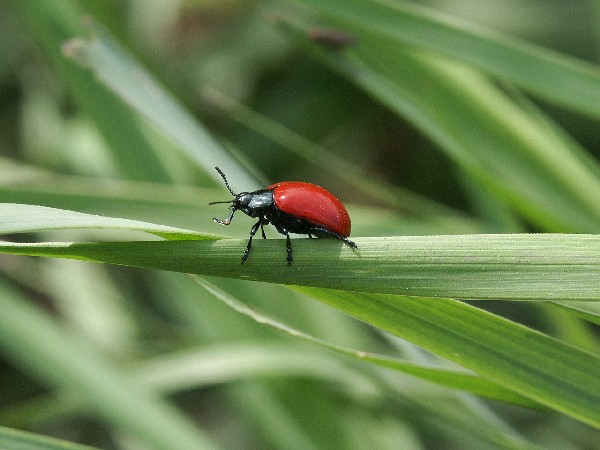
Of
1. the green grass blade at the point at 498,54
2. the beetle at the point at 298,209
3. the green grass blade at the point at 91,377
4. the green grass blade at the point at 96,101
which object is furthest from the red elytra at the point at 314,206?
the green grass blade at the point at 91,377

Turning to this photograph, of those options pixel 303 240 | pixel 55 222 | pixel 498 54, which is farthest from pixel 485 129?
pixel 55 222

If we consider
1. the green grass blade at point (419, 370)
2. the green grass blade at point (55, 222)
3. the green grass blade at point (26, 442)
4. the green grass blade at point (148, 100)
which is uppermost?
the green grass blade at point (148, 100)

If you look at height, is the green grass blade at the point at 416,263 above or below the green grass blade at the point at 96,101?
below

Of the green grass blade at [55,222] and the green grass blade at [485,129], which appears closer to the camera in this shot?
the green grass blade at [55,222]

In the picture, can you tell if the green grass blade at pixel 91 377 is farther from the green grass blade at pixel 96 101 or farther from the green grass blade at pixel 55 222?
the green grass blade at pixel 55 222

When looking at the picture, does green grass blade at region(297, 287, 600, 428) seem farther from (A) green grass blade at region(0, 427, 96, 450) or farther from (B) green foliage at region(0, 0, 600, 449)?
(A) green grass blade at region(0, 427, 96, 450)

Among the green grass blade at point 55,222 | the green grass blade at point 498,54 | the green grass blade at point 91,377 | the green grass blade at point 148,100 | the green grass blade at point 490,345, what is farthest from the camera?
the green grass blade at point 91,377

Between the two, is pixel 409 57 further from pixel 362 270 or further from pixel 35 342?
pixel 35 342
